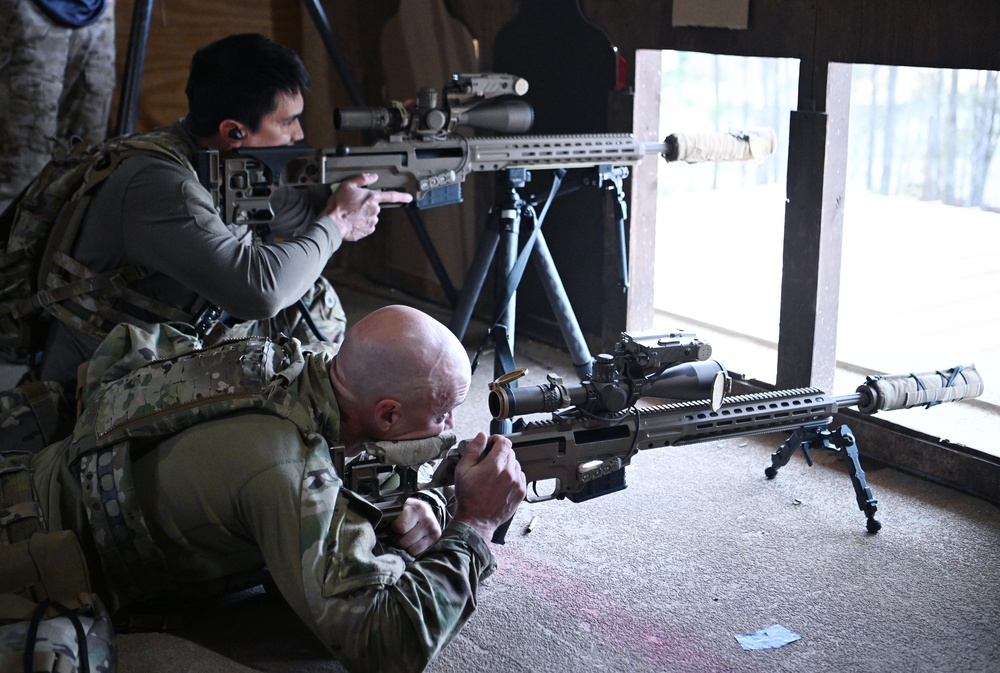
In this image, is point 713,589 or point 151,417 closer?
point 151,417

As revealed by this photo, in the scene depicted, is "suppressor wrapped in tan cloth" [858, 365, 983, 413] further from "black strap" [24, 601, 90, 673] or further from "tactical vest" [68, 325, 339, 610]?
"black strap" [24, 601, 90, 673]

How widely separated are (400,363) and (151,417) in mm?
523

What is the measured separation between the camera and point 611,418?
2.53m

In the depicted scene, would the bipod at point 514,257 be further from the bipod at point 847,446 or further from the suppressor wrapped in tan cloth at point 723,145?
the bipod at point 847,446

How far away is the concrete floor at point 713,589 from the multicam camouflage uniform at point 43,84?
3.69 m

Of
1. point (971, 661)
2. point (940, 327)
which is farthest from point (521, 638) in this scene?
point (940, 327)

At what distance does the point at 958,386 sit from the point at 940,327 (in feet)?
7.32

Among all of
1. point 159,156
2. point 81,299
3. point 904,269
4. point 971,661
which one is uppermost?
point 159,156

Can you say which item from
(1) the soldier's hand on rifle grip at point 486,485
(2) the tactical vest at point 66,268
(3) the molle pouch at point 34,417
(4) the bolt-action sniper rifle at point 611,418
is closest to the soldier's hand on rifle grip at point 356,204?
(2) the tactical vest at point 66,268

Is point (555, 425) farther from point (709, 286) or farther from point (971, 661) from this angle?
point (709, 286)

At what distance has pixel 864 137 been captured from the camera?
617 centimetres

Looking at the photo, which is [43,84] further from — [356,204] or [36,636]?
[36,636]

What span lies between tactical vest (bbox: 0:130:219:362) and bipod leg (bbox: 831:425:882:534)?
2006mm

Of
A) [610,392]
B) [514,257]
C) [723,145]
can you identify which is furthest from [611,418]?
[723,145]
